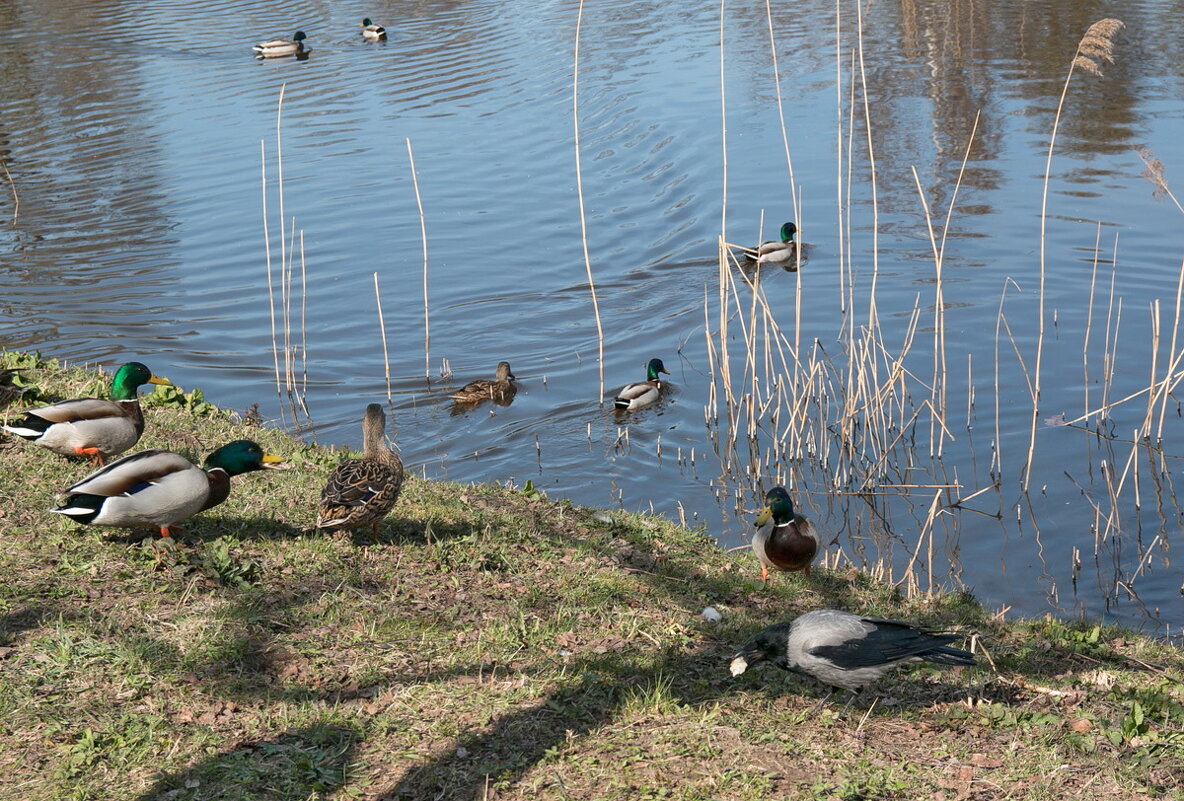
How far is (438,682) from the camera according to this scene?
5.26 meters

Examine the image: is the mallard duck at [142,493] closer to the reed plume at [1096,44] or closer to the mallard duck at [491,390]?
the mallard duck at [491,390]

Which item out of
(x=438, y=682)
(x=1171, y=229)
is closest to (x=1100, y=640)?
(x=438, y=682)

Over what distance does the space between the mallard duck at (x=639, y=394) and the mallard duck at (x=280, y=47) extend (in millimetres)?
20404

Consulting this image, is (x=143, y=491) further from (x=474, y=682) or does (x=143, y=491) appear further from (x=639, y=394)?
(x=639, y=394)

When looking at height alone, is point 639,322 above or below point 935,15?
below

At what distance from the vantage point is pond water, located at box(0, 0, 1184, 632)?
33.9 ft

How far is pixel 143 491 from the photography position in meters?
5.98

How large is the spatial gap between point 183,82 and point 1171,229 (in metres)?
21.6

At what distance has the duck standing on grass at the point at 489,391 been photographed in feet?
40.6

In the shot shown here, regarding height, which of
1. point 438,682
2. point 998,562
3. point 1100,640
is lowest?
point 998,562

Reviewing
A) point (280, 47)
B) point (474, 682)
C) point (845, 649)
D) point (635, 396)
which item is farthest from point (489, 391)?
point (280, 47)

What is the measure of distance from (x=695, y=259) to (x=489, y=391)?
4.98 meters

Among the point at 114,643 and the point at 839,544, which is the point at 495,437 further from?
the point at 114,643

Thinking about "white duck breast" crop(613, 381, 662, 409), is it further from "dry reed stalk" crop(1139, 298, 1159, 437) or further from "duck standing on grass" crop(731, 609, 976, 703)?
"duck standing on grass" crop(731, 609, 976, 703)
